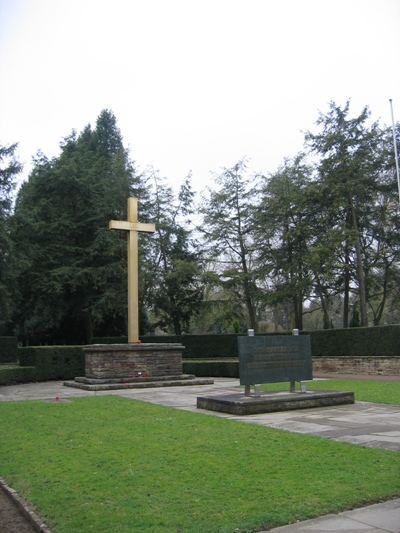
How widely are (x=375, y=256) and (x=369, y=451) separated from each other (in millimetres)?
24423

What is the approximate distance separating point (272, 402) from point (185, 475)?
16.7ft

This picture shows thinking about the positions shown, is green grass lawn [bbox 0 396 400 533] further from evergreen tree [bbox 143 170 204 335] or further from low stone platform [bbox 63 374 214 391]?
evergreen tree [bbox 143 170 204 335]

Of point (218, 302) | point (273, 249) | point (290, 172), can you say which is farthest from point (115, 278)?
point (290, 172)

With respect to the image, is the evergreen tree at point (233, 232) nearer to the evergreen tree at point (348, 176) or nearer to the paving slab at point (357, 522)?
the evergreen tree at point (348, 176)

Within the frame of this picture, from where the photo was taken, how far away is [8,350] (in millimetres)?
34406

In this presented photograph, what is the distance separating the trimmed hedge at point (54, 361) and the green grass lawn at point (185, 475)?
1239 cm

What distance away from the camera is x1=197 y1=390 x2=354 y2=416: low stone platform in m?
9.75

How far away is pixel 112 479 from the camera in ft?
16.8

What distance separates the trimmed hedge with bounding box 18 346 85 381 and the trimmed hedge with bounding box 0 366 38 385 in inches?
9.8

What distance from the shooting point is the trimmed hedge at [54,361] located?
800 inches

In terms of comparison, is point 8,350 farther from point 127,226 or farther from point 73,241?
point 127,226

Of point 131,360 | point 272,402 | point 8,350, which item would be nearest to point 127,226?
point 131,360

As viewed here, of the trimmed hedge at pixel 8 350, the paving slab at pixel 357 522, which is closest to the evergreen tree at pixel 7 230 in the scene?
the trimmed hedge at pixel 8 350

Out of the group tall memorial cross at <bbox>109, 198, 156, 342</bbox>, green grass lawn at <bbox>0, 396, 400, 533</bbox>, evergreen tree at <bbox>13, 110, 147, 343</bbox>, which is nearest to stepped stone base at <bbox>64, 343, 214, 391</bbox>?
tall memorial cross at <bbox>109, 198, 156, 342</bbox>
